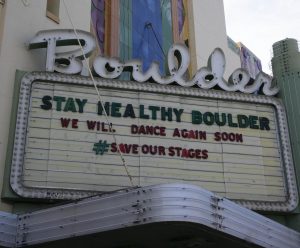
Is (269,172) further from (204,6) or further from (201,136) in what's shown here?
(204,6)

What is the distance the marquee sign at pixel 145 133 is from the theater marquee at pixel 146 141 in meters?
0.02

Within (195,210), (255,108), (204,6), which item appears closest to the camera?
(195,210)

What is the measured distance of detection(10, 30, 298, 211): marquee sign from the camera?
9.62 m

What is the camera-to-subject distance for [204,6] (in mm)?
16656

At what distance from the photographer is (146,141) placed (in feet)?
33.7

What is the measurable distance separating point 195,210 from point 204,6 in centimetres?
995

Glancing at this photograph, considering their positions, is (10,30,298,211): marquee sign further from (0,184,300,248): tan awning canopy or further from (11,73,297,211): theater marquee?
(0,184,300,248): tan awning canopy

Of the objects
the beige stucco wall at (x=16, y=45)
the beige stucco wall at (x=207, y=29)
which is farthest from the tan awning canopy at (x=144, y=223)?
the beige stucco wall at (x=207, y=29)

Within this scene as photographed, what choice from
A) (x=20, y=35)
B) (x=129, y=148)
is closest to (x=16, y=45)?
(x=20, y=35)

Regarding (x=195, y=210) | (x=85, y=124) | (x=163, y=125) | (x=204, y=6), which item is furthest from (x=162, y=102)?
(x=204, y=6)

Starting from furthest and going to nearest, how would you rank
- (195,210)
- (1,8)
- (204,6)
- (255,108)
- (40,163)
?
(204,6)
(255,108)
(1,8)
(40,163)
(195,210)

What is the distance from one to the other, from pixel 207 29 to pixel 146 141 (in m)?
7.07

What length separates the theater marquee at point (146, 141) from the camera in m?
9.58

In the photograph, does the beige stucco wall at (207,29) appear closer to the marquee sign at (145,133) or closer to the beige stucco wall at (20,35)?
the marquee sign at (145,133)
